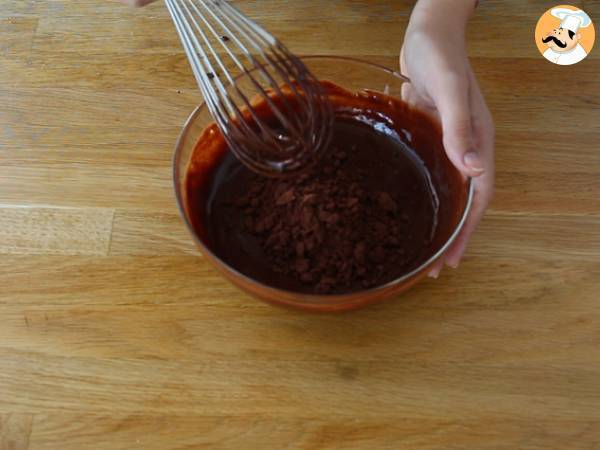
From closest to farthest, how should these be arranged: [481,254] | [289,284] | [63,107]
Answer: [289,284] < [481,254] < [63,107]

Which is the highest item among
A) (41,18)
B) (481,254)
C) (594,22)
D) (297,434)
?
(594,22)

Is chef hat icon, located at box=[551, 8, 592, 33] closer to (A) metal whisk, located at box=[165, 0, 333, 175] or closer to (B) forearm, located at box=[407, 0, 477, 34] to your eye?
(B) forearm, located at box=[407, 0, 477, 34]

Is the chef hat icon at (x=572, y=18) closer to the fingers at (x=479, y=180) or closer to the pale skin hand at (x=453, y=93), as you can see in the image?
the pale skin hand at (x=453, y=93)

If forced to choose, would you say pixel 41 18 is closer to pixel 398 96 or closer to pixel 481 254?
pixel 398 96

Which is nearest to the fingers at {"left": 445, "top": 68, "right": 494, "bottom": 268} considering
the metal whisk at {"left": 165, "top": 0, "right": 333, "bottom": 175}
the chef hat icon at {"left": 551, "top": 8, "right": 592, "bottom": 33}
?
the metal whisk at {"left": 165, "top": 0, "right": 333, "bottom": 175}

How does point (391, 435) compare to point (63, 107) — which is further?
point (63, 107)

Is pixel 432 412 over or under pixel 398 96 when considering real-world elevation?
under

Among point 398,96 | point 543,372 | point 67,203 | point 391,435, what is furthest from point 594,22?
point 67,203
